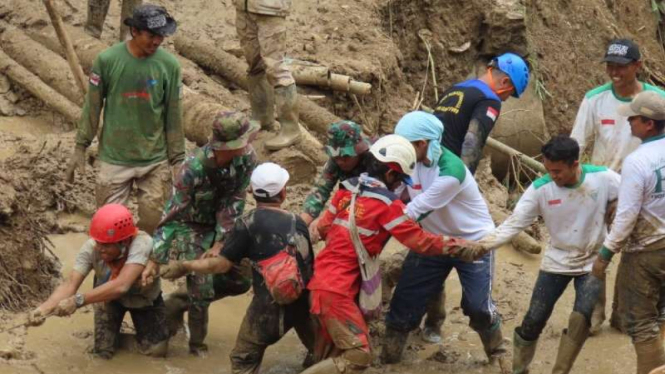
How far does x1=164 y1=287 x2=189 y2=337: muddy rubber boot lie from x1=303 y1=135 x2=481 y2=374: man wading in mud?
1.29m

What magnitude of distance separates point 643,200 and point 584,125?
149cm

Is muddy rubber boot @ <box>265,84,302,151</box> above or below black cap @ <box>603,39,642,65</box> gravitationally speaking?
below

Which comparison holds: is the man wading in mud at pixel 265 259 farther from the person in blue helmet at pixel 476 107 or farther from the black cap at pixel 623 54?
the black cap at pixel 623 54

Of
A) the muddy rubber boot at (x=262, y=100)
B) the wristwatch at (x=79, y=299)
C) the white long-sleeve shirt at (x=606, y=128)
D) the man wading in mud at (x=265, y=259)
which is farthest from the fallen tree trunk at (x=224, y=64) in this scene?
the wristwatch at (x=79, y=299)

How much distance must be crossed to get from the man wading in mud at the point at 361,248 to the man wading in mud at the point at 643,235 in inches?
41.3

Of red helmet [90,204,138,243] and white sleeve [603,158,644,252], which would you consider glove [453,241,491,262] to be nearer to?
white sleeve [603,158,644,252]

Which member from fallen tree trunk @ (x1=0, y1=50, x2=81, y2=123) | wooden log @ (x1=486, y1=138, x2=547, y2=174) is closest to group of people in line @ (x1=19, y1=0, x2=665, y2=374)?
fallen tree trunk @ (x1=0, y1=50, x2=81, y2=123)

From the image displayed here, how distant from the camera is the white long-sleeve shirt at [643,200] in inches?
263

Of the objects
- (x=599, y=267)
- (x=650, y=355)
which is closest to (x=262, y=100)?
(x=599, y=267)

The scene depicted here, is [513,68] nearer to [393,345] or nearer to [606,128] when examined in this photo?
[606,128]

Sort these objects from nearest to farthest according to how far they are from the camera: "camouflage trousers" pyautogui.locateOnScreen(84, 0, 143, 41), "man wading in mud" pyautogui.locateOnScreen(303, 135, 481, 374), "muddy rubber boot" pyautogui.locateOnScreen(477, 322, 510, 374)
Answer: "man wading in mud" pyautogui.locateOnScreen(303, 135, 481, 374)
"muddy rubber boot" pyautogui.locateOnScreen(477, 322, 510, 374)
"camouflage trousers" pyautogui.locateOnScreen(84, 0, 143, 41)

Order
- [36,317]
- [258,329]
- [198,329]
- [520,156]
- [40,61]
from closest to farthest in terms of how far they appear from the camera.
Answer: [36,317] < [258,329] < [198,329] < [40,61] < [520,156]

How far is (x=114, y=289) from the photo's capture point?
6945mm

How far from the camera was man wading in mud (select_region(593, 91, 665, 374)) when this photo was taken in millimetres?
6699
